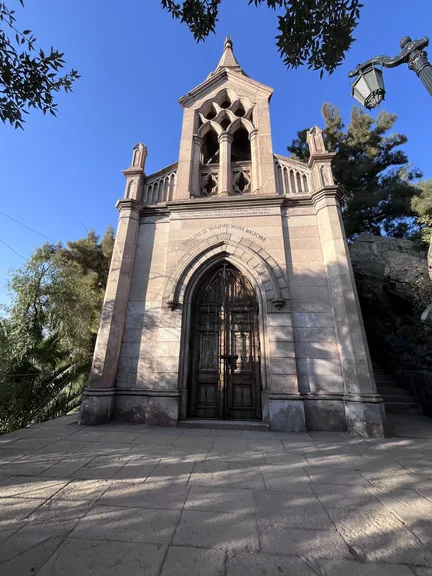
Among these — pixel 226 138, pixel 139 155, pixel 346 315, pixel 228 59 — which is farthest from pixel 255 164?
pixel 228 59

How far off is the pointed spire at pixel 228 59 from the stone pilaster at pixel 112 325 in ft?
23.9

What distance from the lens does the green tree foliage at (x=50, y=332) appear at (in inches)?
263

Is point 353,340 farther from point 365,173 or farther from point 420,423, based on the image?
point 365,173

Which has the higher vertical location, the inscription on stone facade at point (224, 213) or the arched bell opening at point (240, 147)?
the arched bell opening at point (240, 147)

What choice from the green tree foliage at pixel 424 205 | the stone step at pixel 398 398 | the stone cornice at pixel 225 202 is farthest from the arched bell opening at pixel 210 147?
the stone step at pixel 398 398

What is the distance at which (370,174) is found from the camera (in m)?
14.8

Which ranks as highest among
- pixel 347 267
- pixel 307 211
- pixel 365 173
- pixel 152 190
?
pixel 365 173

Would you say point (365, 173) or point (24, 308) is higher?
point (365, 173)

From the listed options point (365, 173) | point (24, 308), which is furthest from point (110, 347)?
point (365, 173)

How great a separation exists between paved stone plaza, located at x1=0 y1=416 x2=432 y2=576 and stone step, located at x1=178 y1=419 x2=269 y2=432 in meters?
1.10

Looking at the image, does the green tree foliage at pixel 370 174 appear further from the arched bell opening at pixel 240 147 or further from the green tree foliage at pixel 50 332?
the green tree foliage at pixel 50 332

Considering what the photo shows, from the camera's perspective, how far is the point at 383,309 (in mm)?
9656

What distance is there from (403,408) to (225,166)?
881 centimetres

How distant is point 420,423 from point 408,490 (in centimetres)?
415
